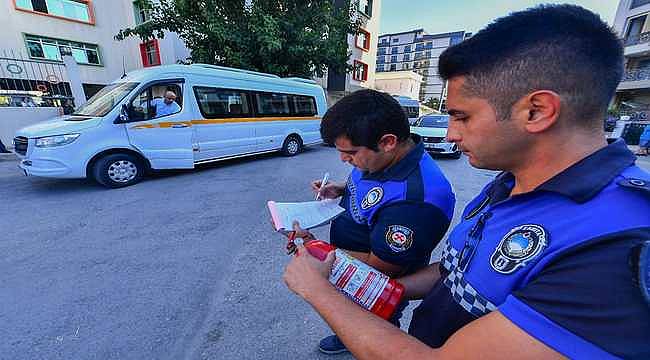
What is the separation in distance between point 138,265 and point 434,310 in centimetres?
297

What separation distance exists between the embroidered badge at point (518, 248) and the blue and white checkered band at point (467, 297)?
10 cm

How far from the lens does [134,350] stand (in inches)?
74.1

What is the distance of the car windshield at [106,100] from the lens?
16.5 feet

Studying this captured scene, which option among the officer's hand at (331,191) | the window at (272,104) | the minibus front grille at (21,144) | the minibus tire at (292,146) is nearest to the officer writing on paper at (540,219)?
the officer's hand at (331,191)

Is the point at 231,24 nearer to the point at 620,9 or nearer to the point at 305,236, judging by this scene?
the point at 305,236

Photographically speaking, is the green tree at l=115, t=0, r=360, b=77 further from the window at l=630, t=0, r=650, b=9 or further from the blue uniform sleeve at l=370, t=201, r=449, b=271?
the window at l=630, t=0, r=650, b=9

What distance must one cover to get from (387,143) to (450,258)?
56cm

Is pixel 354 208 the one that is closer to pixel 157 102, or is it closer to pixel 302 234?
pixel 302 234

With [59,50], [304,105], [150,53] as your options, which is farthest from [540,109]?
[59,50]

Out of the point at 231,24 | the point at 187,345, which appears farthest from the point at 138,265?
the point at 231,24

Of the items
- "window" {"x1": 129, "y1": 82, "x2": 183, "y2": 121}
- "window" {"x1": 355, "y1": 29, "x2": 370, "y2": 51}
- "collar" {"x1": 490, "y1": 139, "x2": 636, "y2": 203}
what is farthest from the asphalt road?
"window" {"x1": 355, "y1": 29, "x2": 370, "y2": 51}

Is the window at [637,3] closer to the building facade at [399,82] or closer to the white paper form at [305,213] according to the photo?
the building facade at [399,82]

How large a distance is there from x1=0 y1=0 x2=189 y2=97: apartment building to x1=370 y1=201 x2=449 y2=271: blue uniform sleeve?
13.9 m

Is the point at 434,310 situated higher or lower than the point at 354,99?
lower
